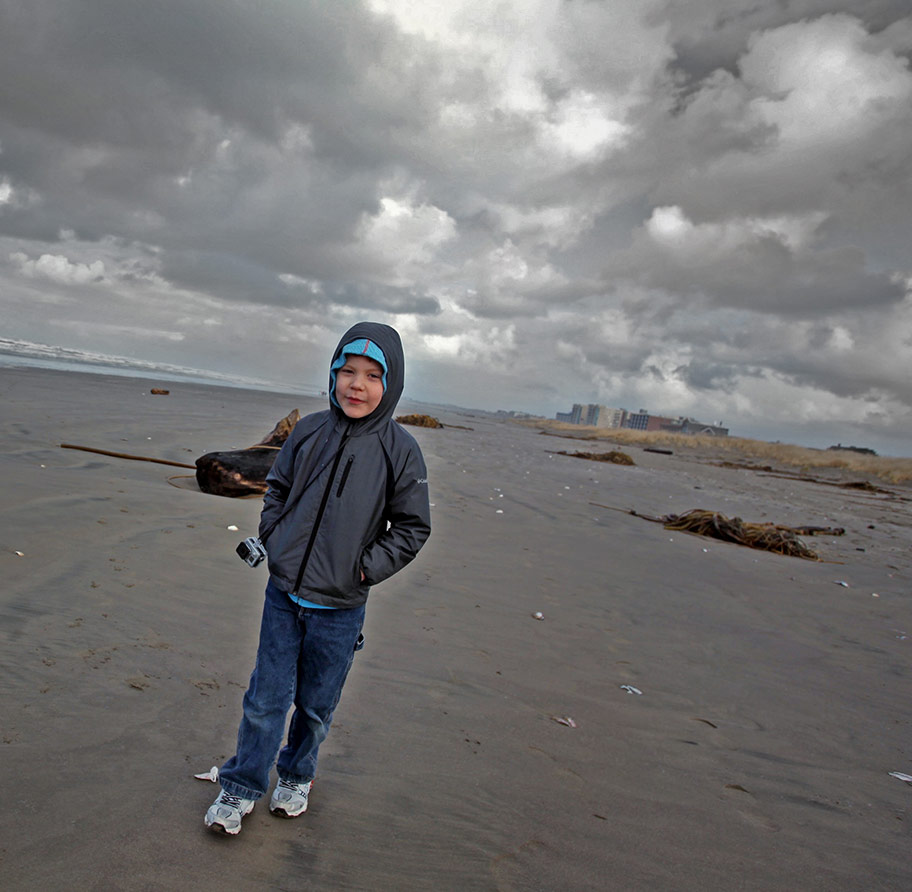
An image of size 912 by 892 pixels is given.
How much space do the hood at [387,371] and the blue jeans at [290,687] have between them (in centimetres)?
73

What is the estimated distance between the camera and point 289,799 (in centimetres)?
237

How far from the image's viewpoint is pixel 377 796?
8.45 feet

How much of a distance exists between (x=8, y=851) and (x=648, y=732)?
9.57 feet

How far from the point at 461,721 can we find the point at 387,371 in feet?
6.38

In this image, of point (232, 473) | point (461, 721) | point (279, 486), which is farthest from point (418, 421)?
point (279, 486)

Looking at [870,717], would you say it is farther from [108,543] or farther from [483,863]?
[108,543]

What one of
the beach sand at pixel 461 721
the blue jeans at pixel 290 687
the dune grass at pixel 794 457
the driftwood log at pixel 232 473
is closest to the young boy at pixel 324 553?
the blue jeans at pixel 290 687

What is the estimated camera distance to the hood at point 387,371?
8.25ft

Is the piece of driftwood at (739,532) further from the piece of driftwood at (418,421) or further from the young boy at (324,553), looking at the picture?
the piece of driftwood at (418,421)

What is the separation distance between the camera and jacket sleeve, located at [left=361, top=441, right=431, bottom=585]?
237 cm

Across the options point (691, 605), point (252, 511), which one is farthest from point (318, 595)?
point (252, 511)

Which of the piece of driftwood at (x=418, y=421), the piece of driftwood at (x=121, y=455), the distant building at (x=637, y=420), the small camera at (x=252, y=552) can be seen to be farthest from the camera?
the distant building at (x=637, y=420)

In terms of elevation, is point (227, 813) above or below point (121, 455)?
below

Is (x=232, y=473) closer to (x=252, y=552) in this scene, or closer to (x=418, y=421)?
(x=252, y=552)
